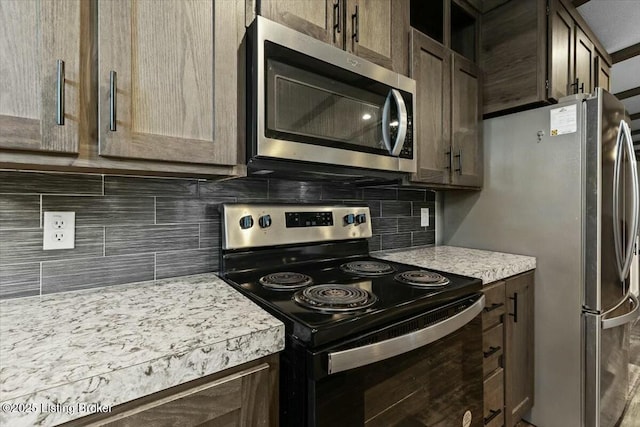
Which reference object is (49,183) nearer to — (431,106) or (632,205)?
(431,106)

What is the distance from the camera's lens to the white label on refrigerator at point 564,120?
158 centimetres

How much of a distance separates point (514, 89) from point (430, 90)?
0.61 meters

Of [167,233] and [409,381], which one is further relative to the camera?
[167,233]

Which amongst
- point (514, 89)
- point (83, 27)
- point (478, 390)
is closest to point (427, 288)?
point (478, 390)

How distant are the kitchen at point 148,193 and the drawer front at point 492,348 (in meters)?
0.01

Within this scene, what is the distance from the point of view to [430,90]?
64.7 inches

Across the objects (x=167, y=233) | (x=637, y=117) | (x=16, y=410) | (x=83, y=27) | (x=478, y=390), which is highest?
(x=637, y=117)

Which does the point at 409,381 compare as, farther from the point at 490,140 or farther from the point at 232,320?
the point at 490,140

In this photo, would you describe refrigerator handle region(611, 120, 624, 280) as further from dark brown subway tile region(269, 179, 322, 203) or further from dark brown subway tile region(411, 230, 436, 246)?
dark brown subway tile region(269, 179, 322, 203)

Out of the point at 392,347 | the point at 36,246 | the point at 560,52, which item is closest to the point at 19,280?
the point at 36,246

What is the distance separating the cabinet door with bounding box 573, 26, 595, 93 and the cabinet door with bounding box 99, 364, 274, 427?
2.59 meters

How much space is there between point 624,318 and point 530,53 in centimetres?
156

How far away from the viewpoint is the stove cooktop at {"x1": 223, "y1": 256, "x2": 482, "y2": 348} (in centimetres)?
78

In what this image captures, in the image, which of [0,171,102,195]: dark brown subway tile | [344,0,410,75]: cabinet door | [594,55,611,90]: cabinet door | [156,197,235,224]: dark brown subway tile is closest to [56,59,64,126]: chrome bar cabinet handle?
[0,171,102,195]: dark brown subway tile
